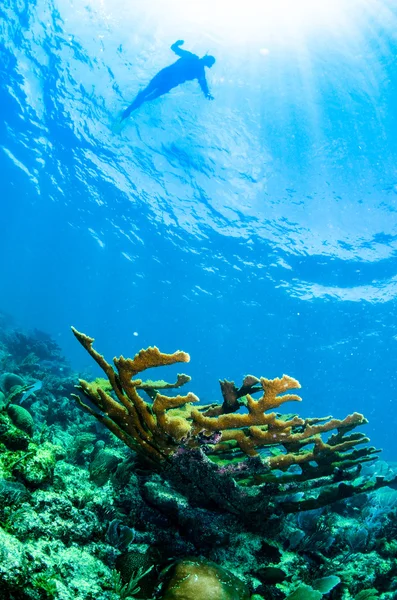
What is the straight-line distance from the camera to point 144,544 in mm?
2994

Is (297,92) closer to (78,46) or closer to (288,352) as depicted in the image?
(78,46)

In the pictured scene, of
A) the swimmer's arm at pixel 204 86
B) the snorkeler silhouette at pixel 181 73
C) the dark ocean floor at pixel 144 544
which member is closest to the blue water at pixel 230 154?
the snorkeler silhouette at pixel 181 73

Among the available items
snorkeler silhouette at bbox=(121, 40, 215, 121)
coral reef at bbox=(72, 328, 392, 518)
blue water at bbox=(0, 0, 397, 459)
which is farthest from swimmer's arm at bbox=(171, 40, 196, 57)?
coral reef at bbox=(72, 328, 392, 518)

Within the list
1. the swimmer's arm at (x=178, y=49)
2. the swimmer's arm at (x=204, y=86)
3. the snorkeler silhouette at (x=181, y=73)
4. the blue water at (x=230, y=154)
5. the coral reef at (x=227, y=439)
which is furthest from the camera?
the blue water at (x=230, y=154)

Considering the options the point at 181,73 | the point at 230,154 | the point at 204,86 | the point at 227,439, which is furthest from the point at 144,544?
the point at 230,154

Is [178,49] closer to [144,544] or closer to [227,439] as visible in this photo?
[227,439]

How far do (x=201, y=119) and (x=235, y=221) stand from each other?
24.3 feet

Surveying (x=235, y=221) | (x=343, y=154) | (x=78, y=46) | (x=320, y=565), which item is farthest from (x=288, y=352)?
(x=320, y=565)

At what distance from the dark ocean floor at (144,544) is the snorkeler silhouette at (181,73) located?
43.4ft

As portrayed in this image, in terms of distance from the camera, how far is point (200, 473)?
299cm

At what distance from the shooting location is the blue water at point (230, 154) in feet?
47.2

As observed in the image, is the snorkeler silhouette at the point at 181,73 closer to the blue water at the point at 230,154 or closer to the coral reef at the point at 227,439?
the blue water at the point at 230,154

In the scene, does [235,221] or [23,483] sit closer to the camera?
[23,483]

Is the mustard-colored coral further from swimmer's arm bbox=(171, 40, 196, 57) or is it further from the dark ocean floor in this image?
swimmer's arm bbox=(171, 40, 196, 57)
